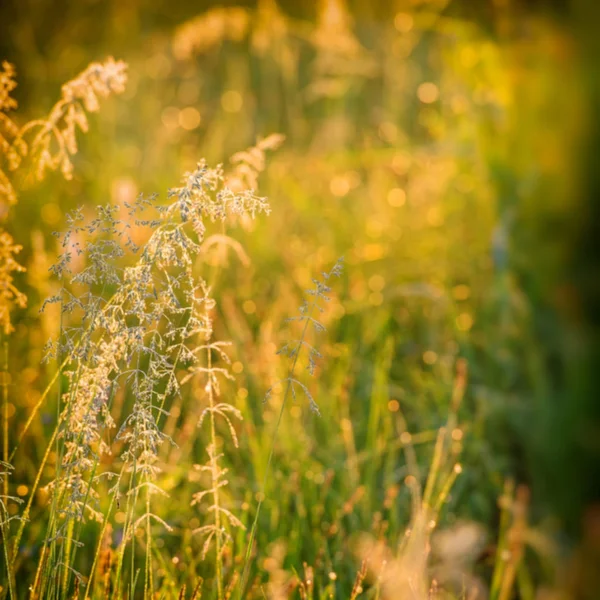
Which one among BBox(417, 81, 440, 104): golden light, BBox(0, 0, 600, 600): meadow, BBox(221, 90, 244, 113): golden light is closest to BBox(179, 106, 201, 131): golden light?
BBox(0, 0, 600, 600): meadow

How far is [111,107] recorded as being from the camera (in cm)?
313

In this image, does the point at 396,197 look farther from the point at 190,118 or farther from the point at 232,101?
the point at 190,118

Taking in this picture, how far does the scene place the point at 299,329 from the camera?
2061 mm

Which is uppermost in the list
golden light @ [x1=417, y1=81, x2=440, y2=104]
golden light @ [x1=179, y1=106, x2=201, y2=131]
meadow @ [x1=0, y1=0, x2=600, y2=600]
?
golden light @ [x1=179, y1=106, x2=201, y2=131]

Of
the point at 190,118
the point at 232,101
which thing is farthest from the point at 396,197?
the point at 190,118

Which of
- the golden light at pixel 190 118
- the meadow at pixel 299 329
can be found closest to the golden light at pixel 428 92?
the meadow at pixel 299 329

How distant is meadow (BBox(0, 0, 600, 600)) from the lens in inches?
41.5

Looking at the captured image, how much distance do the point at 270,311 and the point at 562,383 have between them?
3.18ft

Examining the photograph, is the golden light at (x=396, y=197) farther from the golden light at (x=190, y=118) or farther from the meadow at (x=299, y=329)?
the golden light at (x=190, y=118)

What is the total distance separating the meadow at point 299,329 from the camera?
1.05 m

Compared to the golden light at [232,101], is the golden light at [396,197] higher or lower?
lower

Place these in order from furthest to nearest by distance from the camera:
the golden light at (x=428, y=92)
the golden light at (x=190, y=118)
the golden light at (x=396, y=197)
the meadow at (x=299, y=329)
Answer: the golden light at (x=190, y=118)
the golden light at (x=428, y=92)
the golden light at (x=396, y=197)
the meadow at (x=299, y=329)

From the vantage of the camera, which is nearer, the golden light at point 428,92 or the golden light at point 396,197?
the golden light at point 396,197

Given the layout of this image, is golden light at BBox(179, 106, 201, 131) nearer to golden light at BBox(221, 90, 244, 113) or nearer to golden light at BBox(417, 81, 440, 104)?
golden light at BBox(221, 90, 244, 113)
